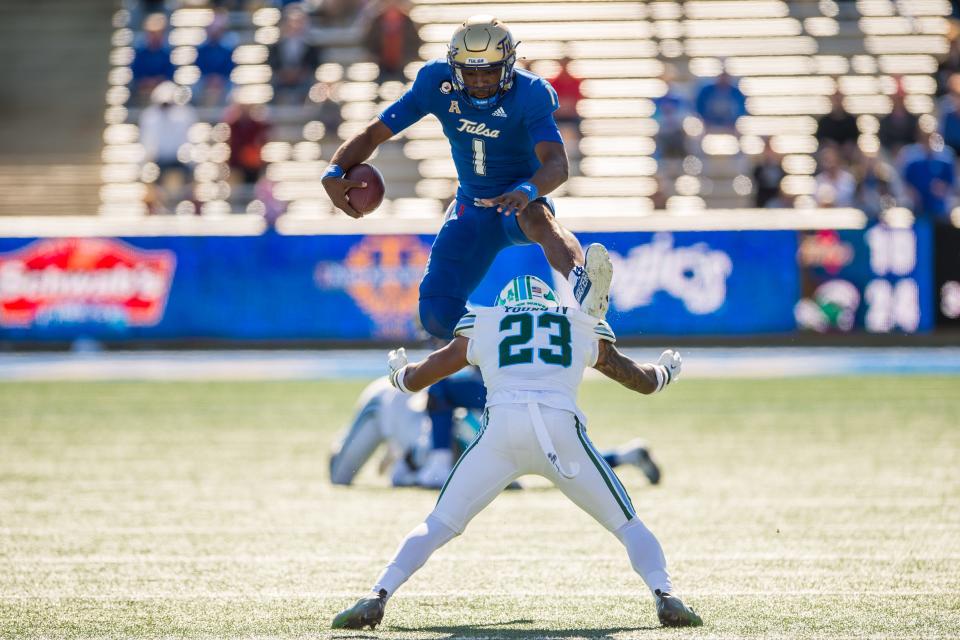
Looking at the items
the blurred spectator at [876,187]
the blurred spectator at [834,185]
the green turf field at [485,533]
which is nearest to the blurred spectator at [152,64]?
the blurred spectator at [834,185]

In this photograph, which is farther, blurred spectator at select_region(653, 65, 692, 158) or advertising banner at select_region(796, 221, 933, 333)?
blurred spectator at select_region(653, 65, 692, 158)

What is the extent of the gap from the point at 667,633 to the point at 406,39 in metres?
15.9

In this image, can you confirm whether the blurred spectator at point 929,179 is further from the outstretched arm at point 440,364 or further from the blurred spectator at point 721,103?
the outstretched arm at point 440,364

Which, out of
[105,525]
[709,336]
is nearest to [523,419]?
[105,525]

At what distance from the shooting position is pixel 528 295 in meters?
5.13

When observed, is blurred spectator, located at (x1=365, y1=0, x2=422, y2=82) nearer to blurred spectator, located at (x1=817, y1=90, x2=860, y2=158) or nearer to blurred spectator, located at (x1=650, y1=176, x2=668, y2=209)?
blurred spectator, located at (x1=650, y1=176, x2=668, y2=209)

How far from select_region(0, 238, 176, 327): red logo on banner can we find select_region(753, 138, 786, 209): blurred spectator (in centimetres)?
661

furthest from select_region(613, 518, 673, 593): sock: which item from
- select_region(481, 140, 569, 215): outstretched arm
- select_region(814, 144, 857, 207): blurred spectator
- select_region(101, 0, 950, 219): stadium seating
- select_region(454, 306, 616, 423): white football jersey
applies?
select_region(101, 0, 950, 219): stadium seating

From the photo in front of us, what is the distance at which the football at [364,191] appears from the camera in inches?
263

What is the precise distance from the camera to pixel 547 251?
6.47 metres

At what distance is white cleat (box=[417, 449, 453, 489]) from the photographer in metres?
8.21

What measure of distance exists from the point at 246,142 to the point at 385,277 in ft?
10.4

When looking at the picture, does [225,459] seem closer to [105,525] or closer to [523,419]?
[105,525]

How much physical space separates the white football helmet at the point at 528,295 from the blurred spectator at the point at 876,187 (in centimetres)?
1205
